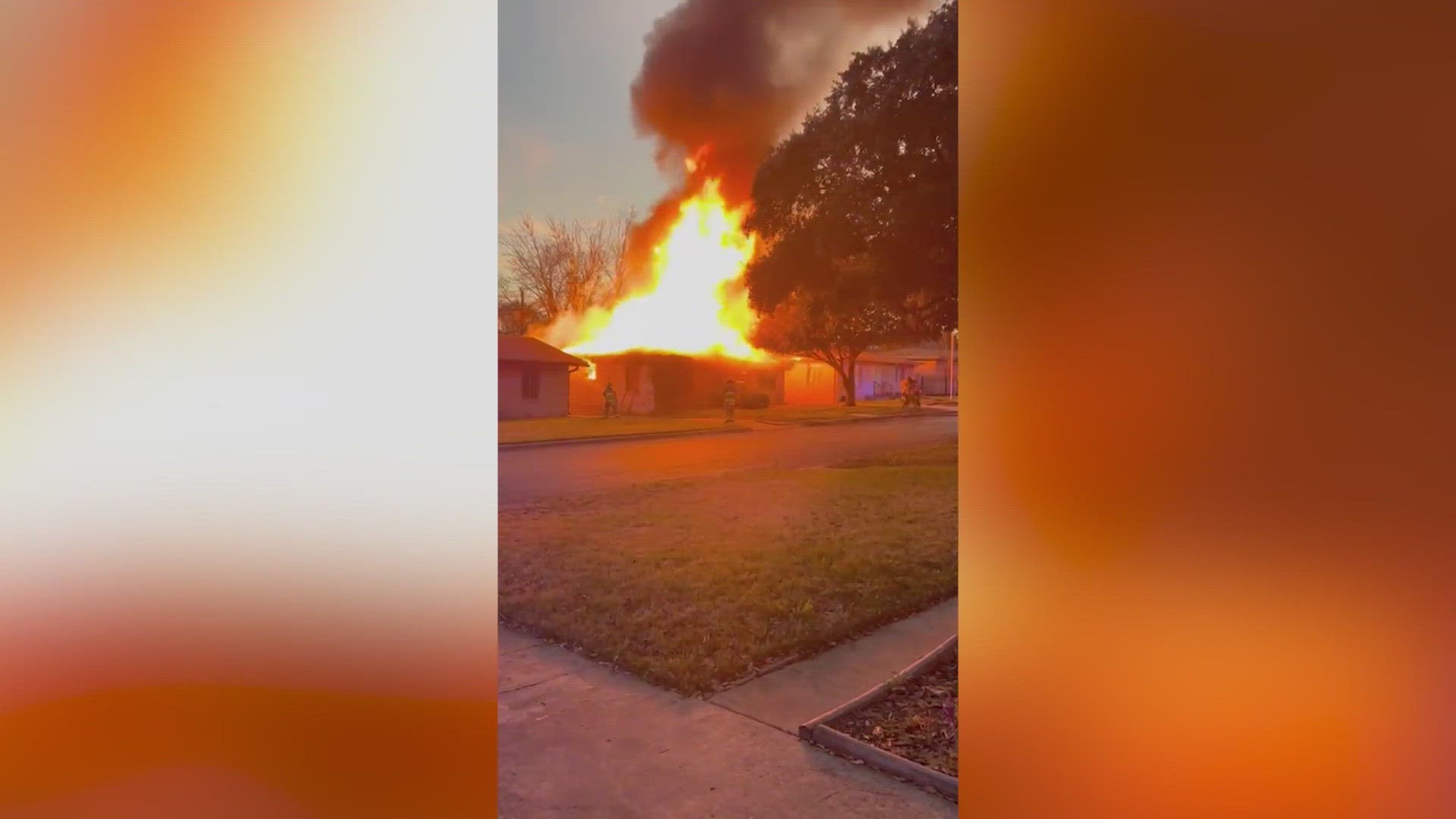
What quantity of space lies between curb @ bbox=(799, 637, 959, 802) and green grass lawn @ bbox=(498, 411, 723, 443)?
4.52ft

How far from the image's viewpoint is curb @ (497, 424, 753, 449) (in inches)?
134

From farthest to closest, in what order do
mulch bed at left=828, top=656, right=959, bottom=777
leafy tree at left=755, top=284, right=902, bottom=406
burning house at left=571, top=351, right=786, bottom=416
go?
burning house at left=571, top=351, right=786, bottom=416 → leafy tree at left=755, top=284, right=902, bottom=406 → mulch bed at left=828, top=656, right=959, bottom=777

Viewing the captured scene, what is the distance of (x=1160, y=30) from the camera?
109cm

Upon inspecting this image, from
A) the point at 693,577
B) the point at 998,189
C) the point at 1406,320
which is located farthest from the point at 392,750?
the point at 1406,320

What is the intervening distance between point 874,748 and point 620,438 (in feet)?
6.17

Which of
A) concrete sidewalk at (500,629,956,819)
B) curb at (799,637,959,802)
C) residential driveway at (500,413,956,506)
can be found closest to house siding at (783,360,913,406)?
residential driveway at (500,413,956,506)

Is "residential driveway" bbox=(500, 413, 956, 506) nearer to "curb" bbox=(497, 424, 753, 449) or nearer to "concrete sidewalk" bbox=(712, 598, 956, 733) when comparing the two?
"curb" bbox=(497, 424, 753, 449)

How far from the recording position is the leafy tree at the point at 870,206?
288 cm

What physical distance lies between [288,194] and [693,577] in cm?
210

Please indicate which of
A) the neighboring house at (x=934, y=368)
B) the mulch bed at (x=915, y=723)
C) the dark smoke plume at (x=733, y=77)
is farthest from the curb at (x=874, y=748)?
the dark smoke plume at (x=733, y=77)

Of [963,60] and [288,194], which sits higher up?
[963,60]

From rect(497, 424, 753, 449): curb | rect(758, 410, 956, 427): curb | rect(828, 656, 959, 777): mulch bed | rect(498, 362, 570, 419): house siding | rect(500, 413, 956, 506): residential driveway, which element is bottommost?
rect(828, 656, 959, 777): mulch bed

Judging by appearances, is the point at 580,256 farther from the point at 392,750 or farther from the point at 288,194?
the point at 392,750

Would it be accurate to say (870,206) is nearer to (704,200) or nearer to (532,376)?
(704,200)
